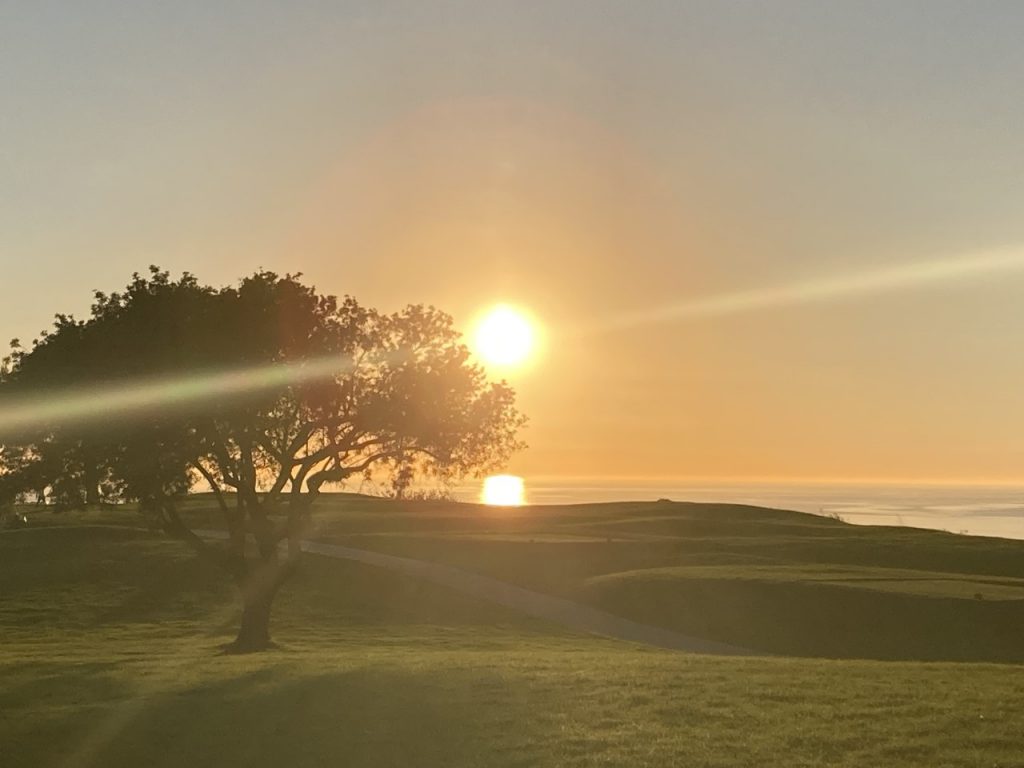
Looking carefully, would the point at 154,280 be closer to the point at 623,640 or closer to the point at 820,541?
the point at 623,640

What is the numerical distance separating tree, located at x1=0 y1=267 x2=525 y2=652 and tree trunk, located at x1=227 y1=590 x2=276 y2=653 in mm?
65

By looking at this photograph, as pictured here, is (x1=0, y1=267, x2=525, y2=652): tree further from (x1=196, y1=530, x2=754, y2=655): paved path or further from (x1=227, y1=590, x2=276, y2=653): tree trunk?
(x1=196, y1=530, x2=754, y2=655): paved path

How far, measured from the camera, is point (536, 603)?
55.9 m

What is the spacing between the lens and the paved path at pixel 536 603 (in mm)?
46281

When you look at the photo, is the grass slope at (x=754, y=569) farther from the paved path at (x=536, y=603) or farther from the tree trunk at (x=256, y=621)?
the tree trunk at (x=256, y=621)

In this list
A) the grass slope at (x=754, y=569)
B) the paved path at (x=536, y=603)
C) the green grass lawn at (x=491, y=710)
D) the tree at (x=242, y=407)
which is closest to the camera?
the green grass lawn at (x=491, y=710)

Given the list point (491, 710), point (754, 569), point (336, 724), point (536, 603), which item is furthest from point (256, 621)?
point (754, 569)

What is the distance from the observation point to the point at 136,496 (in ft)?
125

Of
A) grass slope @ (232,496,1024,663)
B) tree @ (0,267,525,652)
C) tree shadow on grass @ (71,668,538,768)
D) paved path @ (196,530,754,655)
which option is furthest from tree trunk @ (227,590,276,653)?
grass slope @ (232,496,1024,663)

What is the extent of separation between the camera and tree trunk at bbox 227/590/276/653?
4009 centimetres

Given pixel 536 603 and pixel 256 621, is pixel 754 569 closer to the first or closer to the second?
pixel 536 603

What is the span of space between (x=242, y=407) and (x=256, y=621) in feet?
28.9

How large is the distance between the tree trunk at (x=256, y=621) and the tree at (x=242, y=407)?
0.07 meters

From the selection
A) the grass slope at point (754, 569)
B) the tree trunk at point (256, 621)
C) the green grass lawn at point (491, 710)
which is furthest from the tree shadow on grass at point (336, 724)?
the grass slope at point (754, 569)
